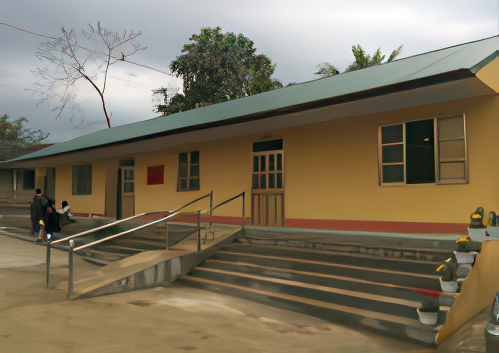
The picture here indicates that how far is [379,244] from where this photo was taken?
24.6 feet

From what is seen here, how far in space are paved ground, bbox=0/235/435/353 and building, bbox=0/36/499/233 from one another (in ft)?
12.3

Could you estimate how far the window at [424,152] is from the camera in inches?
323

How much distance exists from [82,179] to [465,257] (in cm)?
1652

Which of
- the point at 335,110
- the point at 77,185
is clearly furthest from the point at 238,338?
the point at 77,185

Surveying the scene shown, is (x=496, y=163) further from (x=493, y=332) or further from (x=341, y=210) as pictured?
(x=493, y=332)

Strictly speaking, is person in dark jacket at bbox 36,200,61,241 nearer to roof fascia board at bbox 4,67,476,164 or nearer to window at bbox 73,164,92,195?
roof fascia board at bbox 4,67,476,164

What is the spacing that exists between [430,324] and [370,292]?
1207mm

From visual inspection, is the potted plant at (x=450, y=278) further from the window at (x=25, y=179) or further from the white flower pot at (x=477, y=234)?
the window at (x=25, y=179)

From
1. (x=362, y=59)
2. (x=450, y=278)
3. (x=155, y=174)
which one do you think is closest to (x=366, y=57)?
(x=362, y=59)

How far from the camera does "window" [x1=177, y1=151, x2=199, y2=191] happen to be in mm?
13490

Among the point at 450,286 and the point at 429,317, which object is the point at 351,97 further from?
the point at 429,317

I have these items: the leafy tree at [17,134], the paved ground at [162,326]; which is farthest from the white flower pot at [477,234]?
the leafy tree at [17,134]

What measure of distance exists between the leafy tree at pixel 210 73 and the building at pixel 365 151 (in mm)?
17944

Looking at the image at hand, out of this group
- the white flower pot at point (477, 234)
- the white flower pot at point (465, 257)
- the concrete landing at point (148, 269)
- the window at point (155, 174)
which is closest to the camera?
the white flower pot at point (465, 257)
